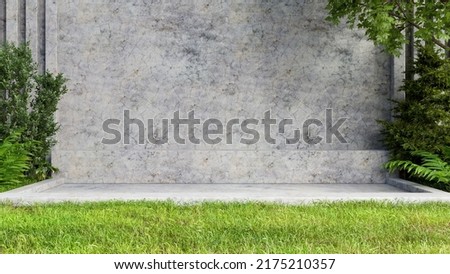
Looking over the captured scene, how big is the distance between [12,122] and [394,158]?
7.52 m

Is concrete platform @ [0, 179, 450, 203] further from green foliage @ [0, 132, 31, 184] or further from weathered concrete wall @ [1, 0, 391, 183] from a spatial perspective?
weathered concrete wall @ [1, 0, 391, 183]

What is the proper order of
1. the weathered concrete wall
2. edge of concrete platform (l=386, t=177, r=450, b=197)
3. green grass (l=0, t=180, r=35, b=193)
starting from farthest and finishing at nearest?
1. the weathered concrete wall
2. green grass (l=0, t=180, r=35, b=193)
3. edge of concrete platform (l=386, t=177, r=450, b=197)

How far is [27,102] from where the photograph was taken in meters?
11.0

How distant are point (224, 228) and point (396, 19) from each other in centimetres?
668

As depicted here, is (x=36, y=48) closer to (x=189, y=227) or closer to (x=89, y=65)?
(x=89, y=65)

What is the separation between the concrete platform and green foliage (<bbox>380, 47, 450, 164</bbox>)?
83 cm

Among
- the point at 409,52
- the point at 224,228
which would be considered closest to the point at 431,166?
the point at 409,52

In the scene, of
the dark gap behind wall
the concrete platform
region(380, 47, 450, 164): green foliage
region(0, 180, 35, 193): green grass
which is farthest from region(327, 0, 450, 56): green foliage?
the dark gap behind wall

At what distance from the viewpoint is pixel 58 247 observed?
4754mm

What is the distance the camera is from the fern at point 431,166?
31.2 feet

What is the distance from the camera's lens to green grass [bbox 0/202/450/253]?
483 cm

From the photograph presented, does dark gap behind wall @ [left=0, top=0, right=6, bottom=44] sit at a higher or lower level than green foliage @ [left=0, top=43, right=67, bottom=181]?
higher

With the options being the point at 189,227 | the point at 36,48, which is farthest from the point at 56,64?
the point at 189,227

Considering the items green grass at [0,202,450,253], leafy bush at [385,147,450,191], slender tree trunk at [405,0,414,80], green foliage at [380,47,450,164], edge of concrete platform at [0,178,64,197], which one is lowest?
edge of concrete platform at [0,178,64,197]
